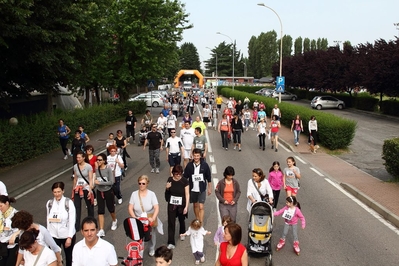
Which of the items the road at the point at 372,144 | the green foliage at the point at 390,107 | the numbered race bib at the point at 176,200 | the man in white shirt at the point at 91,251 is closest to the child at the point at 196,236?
the numbered race bib at the point at 176,200

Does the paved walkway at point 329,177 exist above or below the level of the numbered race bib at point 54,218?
below

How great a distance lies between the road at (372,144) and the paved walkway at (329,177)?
639 mm

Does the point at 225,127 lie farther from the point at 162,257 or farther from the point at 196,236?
the point at 162,257

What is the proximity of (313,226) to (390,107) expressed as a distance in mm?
31608

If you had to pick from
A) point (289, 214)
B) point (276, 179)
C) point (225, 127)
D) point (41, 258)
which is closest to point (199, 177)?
point (289, 214)

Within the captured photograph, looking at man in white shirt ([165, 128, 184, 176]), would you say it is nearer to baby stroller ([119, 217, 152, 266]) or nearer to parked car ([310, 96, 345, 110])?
baby stroller ([119, 217, 152, 266])

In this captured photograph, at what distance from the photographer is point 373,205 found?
10.7 m

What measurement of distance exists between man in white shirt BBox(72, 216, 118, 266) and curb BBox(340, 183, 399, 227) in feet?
23.7

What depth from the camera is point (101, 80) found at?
33.7 metres

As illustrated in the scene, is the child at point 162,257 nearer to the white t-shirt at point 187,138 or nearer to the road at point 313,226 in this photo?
the road at point 313,226

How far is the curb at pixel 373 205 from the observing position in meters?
9.61

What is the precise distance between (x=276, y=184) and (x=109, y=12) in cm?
2703

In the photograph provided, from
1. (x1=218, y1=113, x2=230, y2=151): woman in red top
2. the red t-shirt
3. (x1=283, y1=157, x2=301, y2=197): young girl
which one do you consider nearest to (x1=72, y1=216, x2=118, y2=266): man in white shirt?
the red t-shirt

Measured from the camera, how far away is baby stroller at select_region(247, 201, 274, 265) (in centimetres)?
711
